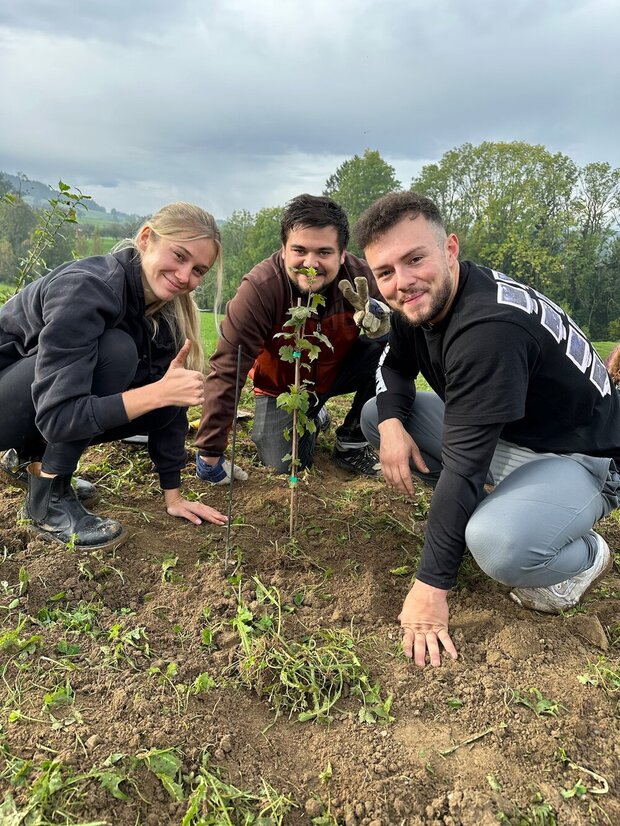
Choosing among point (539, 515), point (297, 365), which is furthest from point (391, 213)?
→ point (539, 515)

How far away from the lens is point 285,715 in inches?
67.4

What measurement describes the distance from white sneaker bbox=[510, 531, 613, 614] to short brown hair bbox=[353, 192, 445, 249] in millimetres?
1435

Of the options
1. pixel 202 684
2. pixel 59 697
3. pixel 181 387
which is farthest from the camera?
pixel 181 387

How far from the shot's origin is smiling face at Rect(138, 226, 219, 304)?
2311 millimetres

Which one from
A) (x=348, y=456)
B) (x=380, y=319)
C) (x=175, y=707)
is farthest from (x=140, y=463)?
(x=175, y=707)

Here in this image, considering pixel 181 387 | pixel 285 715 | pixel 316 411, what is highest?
pixel 181 387

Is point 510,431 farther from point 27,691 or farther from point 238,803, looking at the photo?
point 27,691

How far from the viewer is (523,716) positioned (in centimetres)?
171

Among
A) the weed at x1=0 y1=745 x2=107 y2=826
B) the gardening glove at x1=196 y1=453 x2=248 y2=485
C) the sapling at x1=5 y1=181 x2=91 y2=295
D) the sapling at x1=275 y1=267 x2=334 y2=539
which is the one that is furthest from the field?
the sapling at x1=5 y1=181 x2=91 y2=295

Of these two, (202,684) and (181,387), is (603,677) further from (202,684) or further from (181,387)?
(181,387)

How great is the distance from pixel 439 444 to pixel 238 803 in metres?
1.83

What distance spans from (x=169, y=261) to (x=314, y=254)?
34.6 inches

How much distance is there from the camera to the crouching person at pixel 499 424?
6.24 feet

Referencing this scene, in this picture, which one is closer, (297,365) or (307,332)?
(297,365)
